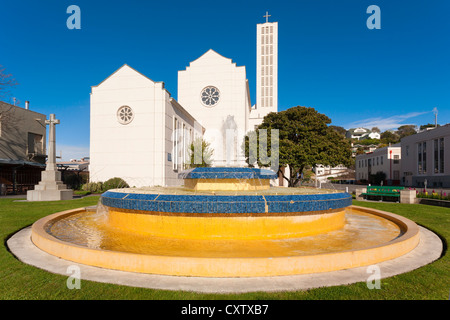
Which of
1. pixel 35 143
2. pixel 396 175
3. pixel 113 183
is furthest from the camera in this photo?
pixel 396 175

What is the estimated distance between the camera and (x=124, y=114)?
1193 inches

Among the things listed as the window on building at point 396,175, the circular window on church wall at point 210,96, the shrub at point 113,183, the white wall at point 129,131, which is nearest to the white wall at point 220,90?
the circular window on church wall at point 210,96

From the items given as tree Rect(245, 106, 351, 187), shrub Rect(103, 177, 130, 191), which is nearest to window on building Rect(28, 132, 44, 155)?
shrub Rect(103, 177, 130, 191)

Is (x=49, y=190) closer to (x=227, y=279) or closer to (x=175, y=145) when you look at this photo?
(x=175, y=145)

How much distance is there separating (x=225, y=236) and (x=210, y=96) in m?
39.7

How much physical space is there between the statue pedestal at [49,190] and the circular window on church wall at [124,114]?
38.6ft

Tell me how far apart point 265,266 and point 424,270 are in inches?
124

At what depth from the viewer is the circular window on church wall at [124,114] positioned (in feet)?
99.0

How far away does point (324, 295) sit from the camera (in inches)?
145

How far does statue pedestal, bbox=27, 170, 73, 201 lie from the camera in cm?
1873

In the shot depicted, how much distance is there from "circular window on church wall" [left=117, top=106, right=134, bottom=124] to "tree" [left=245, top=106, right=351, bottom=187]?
56.1ft

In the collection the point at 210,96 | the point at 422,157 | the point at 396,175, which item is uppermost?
the point at 210,96

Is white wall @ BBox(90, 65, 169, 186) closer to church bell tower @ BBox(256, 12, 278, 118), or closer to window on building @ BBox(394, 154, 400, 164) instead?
church bell tower @ BBox(256, 12, 278, 118)

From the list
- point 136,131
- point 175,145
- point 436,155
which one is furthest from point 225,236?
point 436,155
